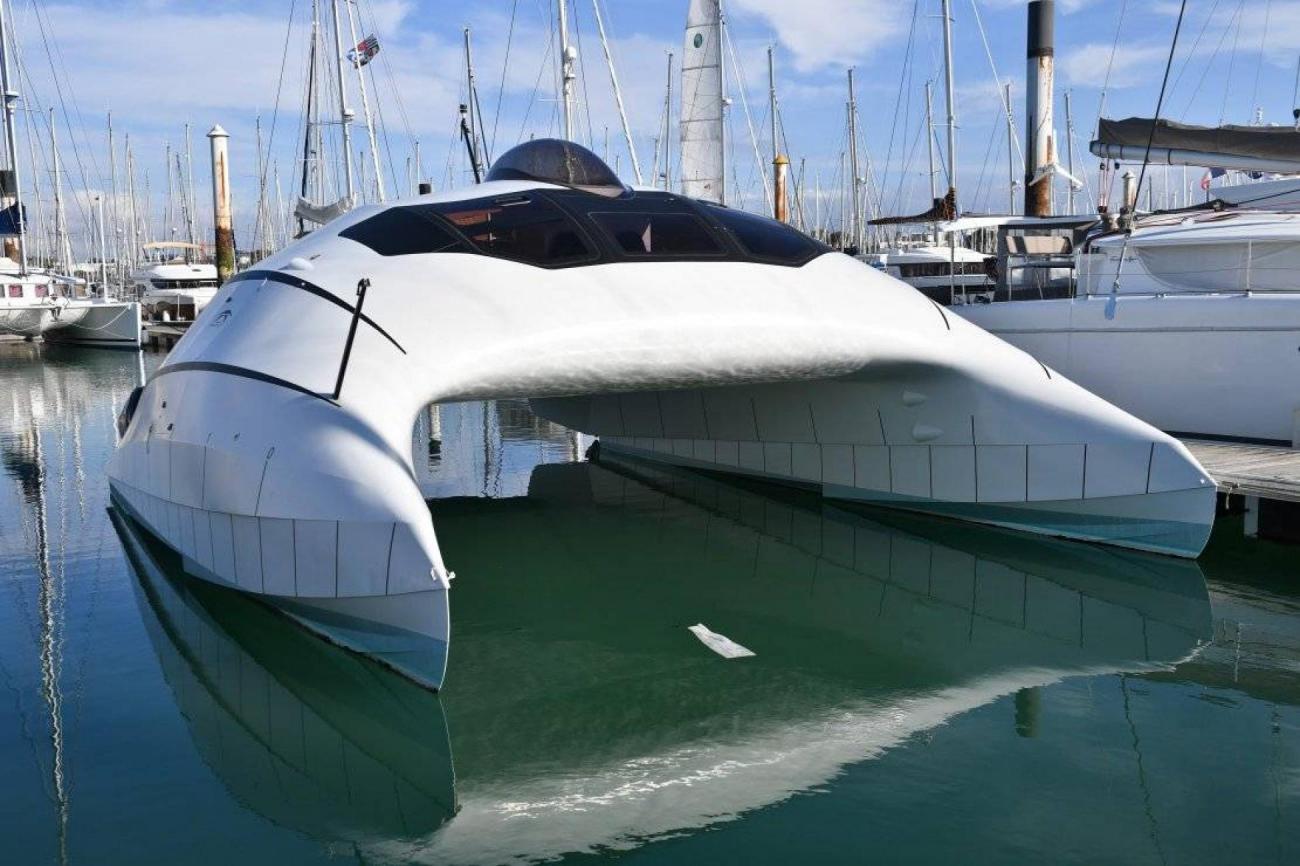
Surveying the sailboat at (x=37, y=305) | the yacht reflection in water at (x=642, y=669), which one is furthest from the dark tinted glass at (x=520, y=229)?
the sailboat at (x=37, y=305)

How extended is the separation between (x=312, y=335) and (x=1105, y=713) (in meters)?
5.41

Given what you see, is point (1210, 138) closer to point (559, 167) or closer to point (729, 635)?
point (559, 167)

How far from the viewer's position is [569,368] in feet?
26.9

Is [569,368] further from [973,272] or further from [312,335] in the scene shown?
[973,272]

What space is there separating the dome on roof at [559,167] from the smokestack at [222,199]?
2408 cm

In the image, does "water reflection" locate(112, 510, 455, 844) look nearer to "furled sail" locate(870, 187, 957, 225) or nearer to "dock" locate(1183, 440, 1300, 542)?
"dock" locate(1183, 440, 1300, 542)

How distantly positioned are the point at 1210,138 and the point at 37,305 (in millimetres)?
42507

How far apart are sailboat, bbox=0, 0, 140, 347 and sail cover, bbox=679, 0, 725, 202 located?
2692 cm

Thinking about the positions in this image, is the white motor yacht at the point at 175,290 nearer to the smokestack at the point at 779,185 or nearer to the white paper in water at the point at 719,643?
the smokestack at the point at 779,185

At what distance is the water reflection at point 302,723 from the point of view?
5.49 meters

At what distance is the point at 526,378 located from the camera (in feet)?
26.3

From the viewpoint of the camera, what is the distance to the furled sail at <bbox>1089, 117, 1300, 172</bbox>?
15.0 m

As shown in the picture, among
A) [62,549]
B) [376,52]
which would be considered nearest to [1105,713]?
[62,549]

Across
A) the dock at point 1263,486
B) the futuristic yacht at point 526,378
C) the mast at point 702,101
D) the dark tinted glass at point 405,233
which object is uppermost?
the mast at point 702,101
